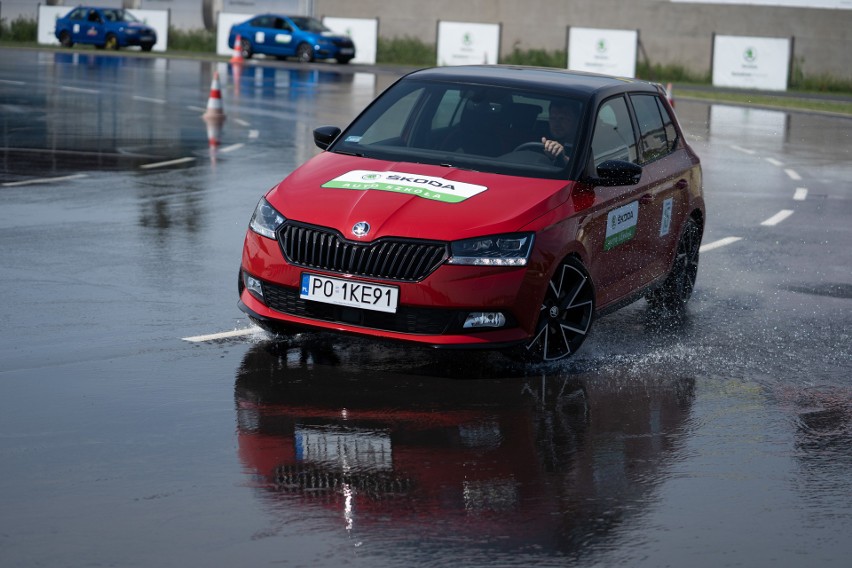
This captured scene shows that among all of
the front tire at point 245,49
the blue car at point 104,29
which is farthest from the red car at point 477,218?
the blue car at point 104,29

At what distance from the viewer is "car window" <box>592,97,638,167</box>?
8.92 m

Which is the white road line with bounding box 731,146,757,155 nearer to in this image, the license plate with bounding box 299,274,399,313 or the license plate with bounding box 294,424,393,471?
the license plate with bounding box 299,274,399,313

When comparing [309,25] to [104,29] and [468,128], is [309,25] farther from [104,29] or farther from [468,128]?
[468,128]

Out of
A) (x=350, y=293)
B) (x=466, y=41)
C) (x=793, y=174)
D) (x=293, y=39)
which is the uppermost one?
(x=466, y=41)

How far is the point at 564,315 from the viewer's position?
320 inches

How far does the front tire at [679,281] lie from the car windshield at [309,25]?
3991 centimetres

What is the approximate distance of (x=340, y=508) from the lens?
561 centimetres

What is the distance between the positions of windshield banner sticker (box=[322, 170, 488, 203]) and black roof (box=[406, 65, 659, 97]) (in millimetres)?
1277

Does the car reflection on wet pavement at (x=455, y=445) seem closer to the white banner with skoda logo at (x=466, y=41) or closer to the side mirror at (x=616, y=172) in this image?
the side mirror at (x=616, y=172)

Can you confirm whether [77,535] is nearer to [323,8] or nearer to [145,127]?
[145,127]

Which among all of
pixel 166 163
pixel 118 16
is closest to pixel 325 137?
pixel 166 163

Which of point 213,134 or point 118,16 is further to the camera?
point 118,16

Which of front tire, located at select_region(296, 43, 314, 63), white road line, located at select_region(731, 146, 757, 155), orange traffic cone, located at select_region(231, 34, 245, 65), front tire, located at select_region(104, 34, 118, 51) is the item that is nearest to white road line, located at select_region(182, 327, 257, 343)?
white road line, located at select_region(731, 146, 757, 155)

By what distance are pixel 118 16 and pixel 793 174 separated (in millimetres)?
Answer: 37217
